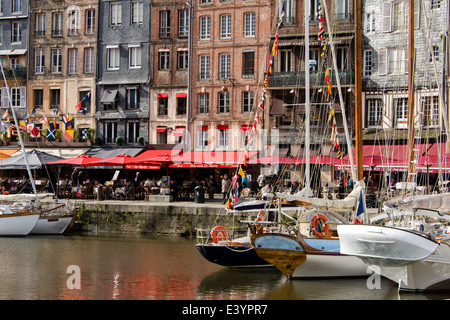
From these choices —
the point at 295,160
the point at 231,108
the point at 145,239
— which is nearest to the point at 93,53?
the point at 231,108

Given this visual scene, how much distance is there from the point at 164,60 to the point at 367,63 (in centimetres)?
1360

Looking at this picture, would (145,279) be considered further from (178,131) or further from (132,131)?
(132,131)

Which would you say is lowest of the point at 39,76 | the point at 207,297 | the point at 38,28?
the point at 207,297

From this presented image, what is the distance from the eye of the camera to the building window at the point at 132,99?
1700 inches

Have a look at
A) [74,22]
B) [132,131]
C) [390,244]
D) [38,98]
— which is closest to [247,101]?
[132,131]

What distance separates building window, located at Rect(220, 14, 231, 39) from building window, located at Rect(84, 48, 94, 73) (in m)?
9.68

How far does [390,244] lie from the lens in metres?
15.9

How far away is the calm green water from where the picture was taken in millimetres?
17688

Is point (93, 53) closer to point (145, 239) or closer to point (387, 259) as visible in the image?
point (145, 239)

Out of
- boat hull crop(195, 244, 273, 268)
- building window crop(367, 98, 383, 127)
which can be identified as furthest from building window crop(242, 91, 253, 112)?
boat hull crop(195, 244, 273, 268)

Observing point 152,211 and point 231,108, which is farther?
point 231,108

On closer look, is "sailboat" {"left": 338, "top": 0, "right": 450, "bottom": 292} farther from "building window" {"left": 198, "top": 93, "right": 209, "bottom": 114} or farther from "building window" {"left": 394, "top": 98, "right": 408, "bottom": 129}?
"building window" {"left": 198, "top": 93, "right": 209, "bottom": 114}
